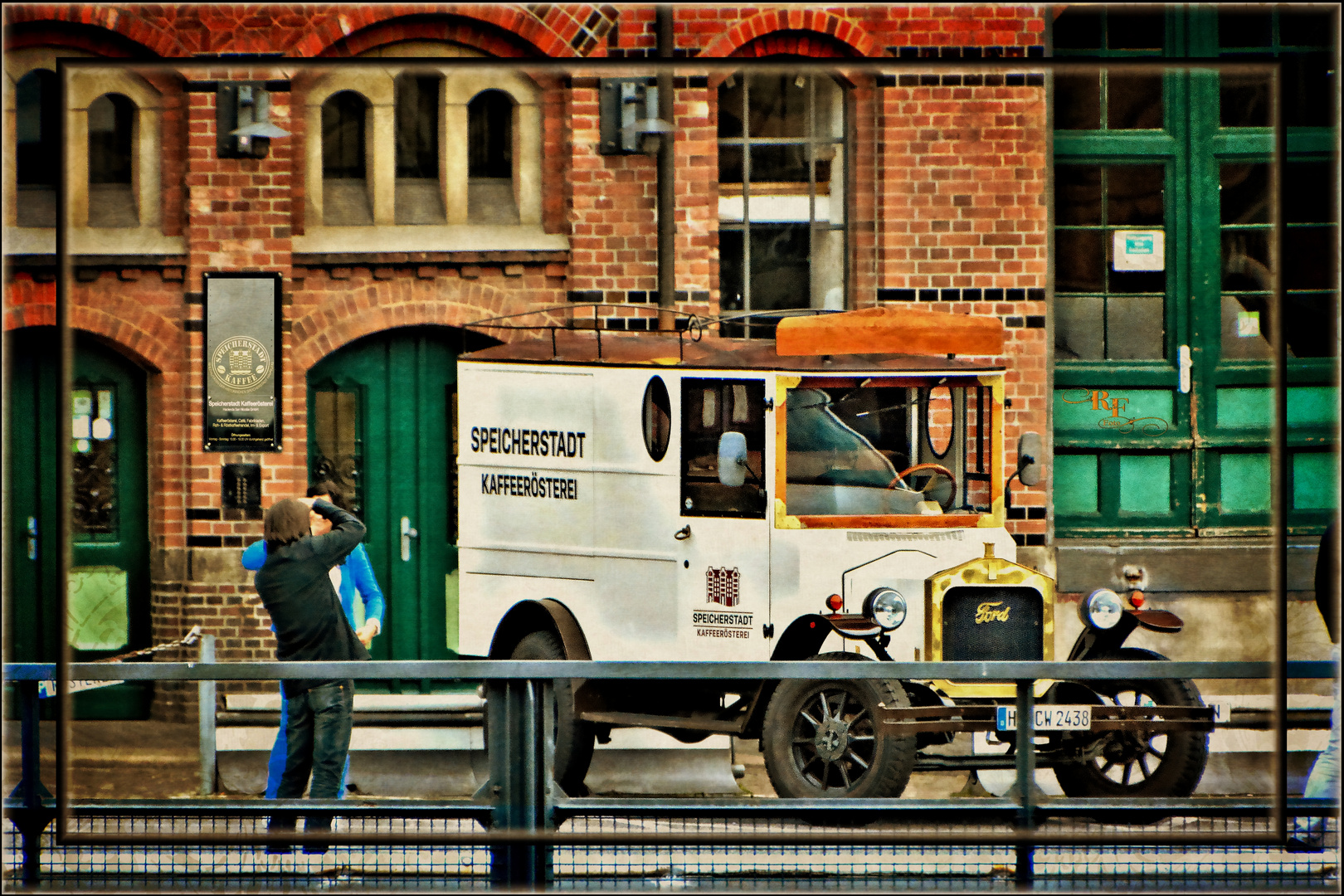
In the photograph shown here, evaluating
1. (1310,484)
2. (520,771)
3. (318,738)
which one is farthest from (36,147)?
(1310,484)

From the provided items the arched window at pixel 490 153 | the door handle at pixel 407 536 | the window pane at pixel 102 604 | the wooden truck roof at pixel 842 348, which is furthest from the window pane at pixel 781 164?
the window pane at pixel 102 604

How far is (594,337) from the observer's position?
25.6ft

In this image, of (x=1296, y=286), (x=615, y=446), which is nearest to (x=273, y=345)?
(x=615, y=446)

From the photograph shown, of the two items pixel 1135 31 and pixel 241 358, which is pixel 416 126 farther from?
pixel 1135 31

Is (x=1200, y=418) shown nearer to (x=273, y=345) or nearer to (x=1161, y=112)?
(x=1161, y=112)

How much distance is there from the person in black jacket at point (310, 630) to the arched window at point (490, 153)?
2956 millimetres

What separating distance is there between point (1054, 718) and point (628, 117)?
460cm

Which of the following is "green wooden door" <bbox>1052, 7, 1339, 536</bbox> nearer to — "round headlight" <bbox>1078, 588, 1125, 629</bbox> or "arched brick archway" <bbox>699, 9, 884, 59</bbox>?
"arched brick archway" <bbox>699, 9, 884, 59</bbox>

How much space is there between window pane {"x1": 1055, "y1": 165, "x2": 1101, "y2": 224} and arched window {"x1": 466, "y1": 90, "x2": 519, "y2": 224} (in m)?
3.49

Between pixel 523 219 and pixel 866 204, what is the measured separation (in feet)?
6.94

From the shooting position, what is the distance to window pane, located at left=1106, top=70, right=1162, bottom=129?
30.8 feet

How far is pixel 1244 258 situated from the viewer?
31.1 feet

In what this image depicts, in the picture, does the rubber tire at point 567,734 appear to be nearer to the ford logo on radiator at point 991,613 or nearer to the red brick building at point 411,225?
the red brick building at point 411,225

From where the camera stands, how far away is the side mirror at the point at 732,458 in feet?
21.7
